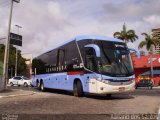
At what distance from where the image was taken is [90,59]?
64.6 ft

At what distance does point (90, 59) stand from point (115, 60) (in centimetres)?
142

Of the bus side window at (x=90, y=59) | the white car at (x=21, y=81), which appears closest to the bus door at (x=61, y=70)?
the bus side window at (x=90, y=59)

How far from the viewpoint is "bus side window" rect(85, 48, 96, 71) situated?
1941 centimetres

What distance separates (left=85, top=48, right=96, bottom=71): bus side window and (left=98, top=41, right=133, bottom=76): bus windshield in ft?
1.58

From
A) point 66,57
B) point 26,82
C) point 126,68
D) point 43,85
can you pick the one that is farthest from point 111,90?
point 26,82

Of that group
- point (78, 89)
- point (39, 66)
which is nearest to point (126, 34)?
point (39, 66)

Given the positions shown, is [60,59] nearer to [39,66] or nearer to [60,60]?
[60,60]

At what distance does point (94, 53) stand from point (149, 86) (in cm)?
2535

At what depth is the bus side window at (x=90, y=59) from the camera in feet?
63.7

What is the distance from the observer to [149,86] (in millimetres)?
43188

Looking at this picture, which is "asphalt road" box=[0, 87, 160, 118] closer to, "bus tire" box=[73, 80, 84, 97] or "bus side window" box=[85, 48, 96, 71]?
"bus side window" box=[85, 48, 96, 71]

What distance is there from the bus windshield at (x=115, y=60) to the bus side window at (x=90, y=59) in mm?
481

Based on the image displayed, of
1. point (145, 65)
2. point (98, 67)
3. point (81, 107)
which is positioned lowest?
point (81, 107)

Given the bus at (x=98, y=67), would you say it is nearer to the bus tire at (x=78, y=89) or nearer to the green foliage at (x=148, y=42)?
the bus tire at (x=78, y=89)
